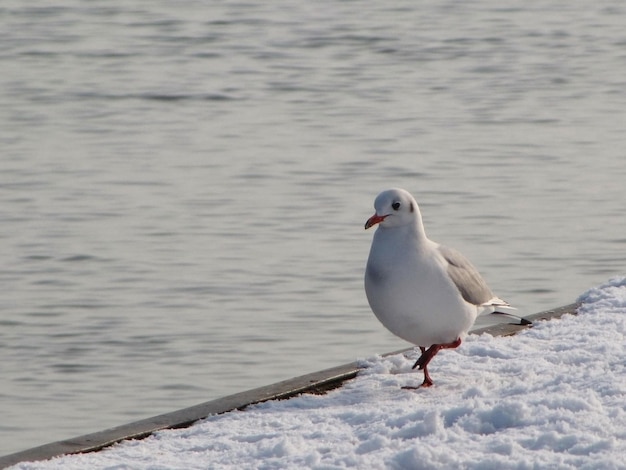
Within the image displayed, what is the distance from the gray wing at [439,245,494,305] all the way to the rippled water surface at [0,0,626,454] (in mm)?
2371

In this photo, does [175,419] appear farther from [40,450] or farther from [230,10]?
[230,10]

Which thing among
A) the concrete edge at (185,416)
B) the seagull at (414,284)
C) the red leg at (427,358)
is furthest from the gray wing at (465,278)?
the concrete edge at (185,416)

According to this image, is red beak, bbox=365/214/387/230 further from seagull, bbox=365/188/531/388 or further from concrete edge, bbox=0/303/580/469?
concrete edge, bbox=0/303/580/469

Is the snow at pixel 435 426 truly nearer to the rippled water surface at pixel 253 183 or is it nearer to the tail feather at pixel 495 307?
the tail feather at pixel 495 307

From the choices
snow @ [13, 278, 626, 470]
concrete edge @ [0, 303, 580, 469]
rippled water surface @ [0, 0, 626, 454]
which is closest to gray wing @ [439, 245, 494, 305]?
snow @ [13, 278, 626, 470]

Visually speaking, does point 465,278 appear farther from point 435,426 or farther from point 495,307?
point 435,426

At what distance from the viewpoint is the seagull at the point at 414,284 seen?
6.55 metres

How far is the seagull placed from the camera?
21.5ft

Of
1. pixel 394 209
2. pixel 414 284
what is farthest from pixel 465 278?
pixel 394 209

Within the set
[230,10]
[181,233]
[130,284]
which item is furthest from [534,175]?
[230,10]

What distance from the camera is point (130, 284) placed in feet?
35.2

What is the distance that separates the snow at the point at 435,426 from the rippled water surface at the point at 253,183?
2.30 meters

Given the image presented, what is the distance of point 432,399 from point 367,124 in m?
9.73

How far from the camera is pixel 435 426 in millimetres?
5676
